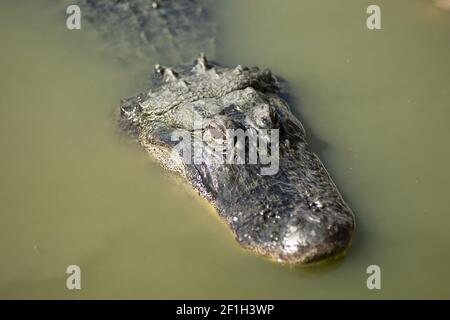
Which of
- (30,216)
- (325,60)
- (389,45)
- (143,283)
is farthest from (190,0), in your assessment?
(143,283)

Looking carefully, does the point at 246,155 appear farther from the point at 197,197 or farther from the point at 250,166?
the point at 197,197

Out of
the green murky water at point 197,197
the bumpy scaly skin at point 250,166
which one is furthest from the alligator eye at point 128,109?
the green murky water at point 197,197

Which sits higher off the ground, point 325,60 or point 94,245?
point 325,60

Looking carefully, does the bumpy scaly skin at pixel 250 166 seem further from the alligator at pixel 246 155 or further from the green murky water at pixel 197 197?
the green murky water at pixel 197 197

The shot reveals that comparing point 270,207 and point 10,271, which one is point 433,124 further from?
point 10,271

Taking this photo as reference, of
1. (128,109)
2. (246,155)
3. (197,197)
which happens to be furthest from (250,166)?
(128,109)

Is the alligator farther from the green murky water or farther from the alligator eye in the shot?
the green murky water

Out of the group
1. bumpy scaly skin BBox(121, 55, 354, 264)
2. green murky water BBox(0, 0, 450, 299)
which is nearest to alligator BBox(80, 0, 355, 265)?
bumpy scaly skin BBox(121, 55, 354, 264)
